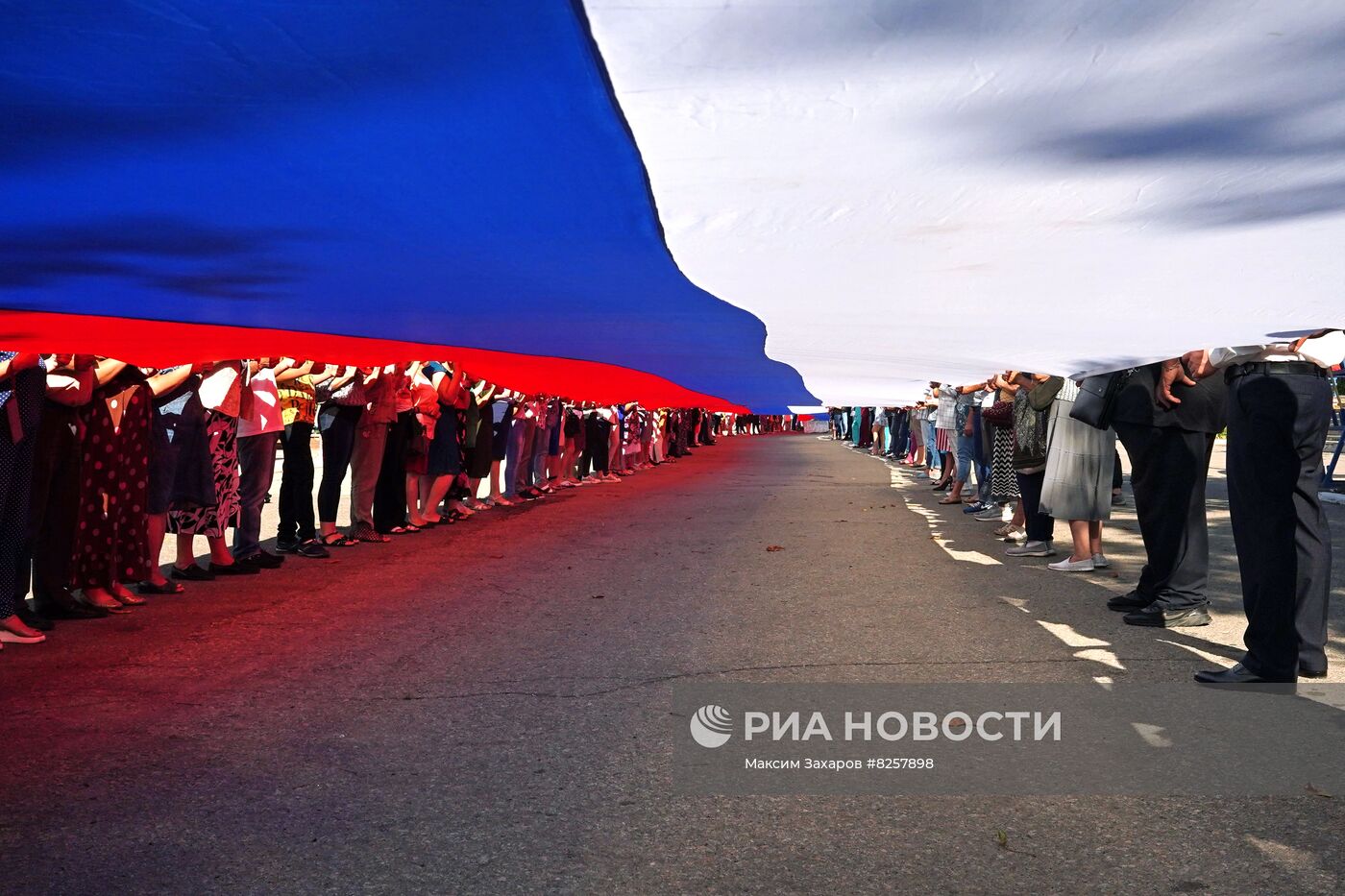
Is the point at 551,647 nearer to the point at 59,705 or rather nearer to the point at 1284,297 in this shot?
the point at 59,705

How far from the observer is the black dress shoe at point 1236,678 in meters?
5.38

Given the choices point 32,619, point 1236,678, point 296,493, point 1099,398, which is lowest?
point 32,619

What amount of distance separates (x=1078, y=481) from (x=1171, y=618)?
2.46 m

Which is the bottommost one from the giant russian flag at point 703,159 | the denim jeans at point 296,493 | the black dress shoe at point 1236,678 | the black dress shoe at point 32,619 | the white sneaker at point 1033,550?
the black dress shoe at point 32,619

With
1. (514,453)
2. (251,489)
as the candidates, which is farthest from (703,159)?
(514,453)

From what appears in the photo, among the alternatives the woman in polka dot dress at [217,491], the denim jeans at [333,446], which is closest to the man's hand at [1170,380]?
the woman in polka dot dress at [217,491]

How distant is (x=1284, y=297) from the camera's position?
4855 millimetres

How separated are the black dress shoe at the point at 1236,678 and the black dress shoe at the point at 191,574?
6737 mm

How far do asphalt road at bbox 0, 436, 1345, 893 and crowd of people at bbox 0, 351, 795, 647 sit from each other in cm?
45

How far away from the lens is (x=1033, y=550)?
10281mm

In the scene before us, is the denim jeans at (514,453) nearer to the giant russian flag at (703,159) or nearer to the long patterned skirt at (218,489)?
the long patterned skirt at (218,489)

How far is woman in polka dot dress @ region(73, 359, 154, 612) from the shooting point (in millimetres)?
7371

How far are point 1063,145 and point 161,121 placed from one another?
2865 mm

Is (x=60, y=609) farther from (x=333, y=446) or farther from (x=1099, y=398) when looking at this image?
(x=1099, y=398)
